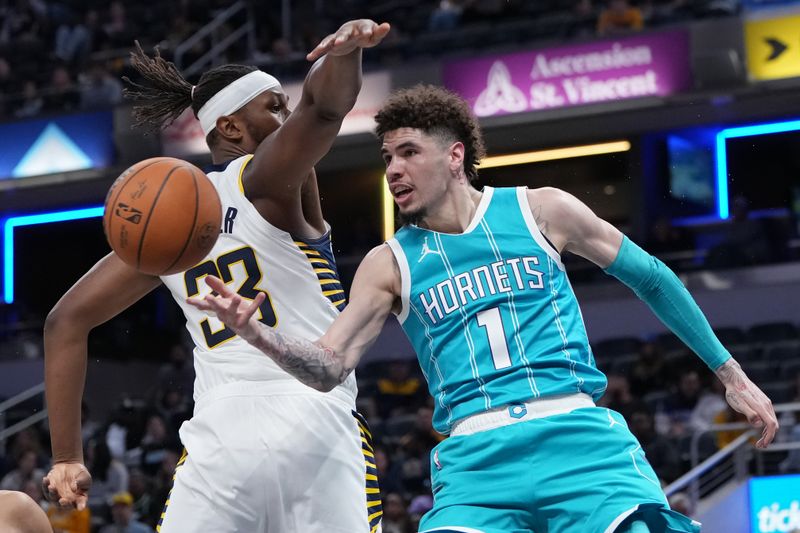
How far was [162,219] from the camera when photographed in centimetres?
358

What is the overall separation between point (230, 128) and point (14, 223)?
1716cm

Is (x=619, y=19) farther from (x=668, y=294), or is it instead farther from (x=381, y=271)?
(x=381, y=271)

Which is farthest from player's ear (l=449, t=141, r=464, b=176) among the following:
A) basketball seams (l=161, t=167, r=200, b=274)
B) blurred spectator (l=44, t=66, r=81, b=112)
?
blurred spectator (l=44, t=66, r=81, b=112)

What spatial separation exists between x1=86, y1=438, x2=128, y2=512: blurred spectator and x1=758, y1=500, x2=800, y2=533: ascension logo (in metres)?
6.83

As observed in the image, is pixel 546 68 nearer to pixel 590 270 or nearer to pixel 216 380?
pixel 590 270

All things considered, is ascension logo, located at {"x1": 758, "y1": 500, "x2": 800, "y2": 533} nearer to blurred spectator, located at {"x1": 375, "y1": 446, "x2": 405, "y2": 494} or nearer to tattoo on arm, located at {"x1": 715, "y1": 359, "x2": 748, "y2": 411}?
blurred spectator, located at {"x1": 375, "y1": 446, "x2": 405, "y2": 494}

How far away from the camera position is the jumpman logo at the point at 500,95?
51.3 feet

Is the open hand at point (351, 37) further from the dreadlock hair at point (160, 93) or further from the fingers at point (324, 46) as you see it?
the dreadlock hair at point (160, 93)

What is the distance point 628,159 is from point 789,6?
13.0ft

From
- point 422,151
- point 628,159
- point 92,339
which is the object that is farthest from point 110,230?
point 92,339

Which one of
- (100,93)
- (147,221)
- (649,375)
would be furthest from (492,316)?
(100,93)

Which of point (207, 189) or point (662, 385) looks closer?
point (207, 189)

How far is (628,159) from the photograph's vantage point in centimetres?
1769

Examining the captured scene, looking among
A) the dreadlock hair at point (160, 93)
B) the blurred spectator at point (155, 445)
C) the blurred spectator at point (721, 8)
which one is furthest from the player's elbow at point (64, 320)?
the blurred spectator at point (721, 8)
